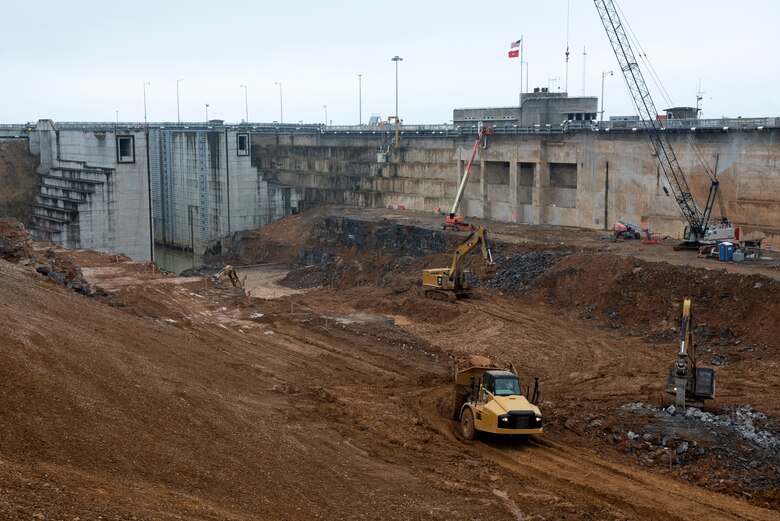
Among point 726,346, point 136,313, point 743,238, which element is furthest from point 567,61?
point 136,313

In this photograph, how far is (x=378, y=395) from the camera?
3139 centimetres

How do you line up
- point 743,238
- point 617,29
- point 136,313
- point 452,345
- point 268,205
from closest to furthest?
1. point 136,313
2. point 452,345
3. point 743,238
4. point 617,29
5. point 268,205

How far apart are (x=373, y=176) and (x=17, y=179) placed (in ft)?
108

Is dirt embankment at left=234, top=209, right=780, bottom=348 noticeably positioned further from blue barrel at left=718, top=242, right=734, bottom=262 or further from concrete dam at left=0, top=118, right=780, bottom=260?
concrete dam at left=0, top=118, right=780, bottom=260

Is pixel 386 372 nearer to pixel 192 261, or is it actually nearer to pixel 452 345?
pixel 452 345

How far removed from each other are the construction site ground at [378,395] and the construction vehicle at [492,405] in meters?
0.62

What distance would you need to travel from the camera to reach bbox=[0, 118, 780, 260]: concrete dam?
199ft

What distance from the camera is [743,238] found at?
2299 inches

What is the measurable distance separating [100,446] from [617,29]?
2221 inches

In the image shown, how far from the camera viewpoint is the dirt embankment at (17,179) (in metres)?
79.4

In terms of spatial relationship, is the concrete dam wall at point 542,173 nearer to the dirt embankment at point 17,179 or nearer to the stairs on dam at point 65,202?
the stairs on dam at point 65,202

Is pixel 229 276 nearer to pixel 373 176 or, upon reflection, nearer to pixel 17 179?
pixel 373 176

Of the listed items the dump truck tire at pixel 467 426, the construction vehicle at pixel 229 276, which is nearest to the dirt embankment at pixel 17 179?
the construction vehicle at pixel 229 276

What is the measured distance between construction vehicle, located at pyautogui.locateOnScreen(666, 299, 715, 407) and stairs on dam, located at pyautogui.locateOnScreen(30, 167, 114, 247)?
5405 cm
